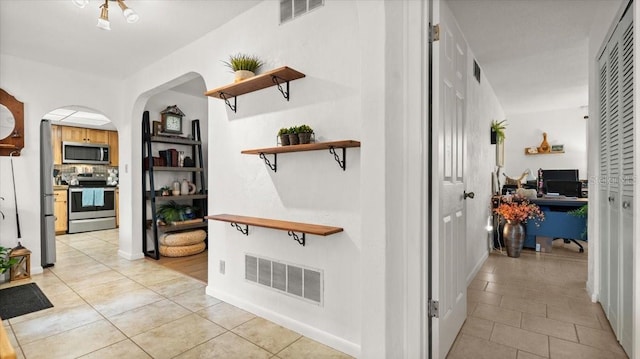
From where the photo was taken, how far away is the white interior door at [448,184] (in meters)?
1.73

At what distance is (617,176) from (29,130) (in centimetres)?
561

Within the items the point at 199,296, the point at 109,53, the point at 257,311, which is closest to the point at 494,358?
the point at 257,311

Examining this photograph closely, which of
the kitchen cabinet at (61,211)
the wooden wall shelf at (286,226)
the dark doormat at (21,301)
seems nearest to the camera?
the wooden wall shelf at (286,226)

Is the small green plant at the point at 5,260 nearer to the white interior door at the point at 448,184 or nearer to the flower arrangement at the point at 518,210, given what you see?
the white interior door at the point at 448,184

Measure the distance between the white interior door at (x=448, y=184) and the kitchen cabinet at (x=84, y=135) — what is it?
764cm

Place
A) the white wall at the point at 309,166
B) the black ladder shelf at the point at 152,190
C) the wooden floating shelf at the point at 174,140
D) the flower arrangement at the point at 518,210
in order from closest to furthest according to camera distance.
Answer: the white wall at the point at 309,166 → the flower arrangement at the point at 518,210 → the black ladder shelf at the point at 152,190 → the wooden floating shelf at the point at 174,140

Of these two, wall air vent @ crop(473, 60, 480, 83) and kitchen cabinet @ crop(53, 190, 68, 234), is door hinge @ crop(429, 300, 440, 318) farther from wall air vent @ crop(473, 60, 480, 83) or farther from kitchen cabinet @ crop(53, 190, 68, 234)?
kitchen cabinet @ crop(53, 190, 68, 234)

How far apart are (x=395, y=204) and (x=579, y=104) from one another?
6758mm

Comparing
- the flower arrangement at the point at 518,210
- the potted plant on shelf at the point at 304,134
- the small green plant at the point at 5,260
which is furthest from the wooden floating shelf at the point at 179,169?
the flower arrangement at the point at 518,210

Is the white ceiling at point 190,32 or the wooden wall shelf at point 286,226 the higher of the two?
the white ceiling at point 190,32

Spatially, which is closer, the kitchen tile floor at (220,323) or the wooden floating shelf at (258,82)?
the kitchen tile floor at (220,323)

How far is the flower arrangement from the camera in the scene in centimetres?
428

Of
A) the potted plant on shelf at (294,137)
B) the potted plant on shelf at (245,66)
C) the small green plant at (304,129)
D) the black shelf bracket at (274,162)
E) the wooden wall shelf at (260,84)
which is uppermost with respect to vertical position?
the potted plant on shelf at (245,66)

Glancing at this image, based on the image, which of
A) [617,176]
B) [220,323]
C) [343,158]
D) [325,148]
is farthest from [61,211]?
[617,176]
